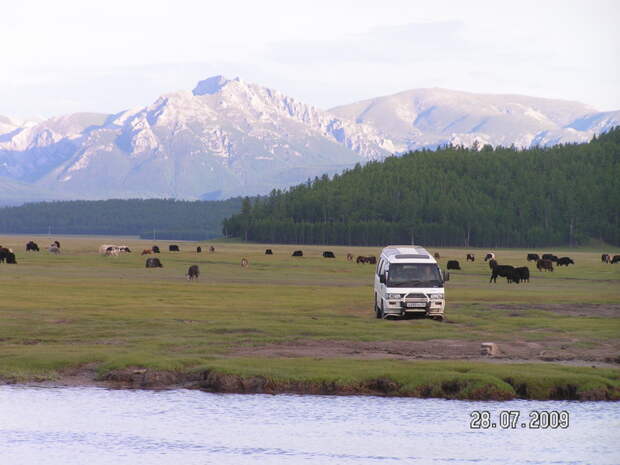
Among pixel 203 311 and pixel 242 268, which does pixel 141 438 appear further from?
pixel 242 268

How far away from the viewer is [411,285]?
49062mm

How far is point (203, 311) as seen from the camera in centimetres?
5659

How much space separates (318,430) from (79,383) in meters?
9.68

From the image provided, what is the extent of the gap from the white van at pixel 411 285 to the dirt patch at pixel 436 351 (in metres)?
5.48

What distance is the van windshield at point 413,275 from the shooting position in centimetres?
4884

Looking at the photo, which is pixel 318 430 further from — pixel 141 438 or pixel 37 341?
pixel 37 341

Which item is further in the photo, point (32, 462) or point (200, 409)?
point (200, 409)

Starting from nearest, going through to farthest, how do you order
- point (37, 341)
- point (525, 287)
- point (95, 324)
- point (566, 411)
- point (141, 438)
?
point (141, 438) < point (566, 411) < point (37, 341) < point (95, 324) < point (525, 287)

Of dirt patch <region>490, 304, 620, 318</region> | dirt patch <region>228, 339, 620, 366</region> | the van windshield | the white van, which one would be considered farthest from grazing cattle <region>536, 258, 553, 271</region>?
dirt patch <region>228, 339, 620, 366</region>

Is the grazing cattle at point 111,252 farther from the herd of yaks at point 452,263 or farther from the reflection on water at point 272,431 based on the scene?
the reflection on water at point 272,431

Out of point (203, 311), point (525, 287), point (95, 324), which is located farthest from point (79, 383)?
point (525, 287)

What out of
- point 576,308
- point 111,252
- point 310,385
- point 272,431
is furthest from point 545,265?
point 272,431

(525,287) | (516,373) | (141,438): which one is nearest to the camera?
(141,438)

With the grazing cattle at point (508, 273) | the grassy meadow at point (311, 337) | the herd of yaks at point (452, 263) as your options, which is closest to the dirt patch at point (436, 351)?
the grassy meadow at point (311, 337)
